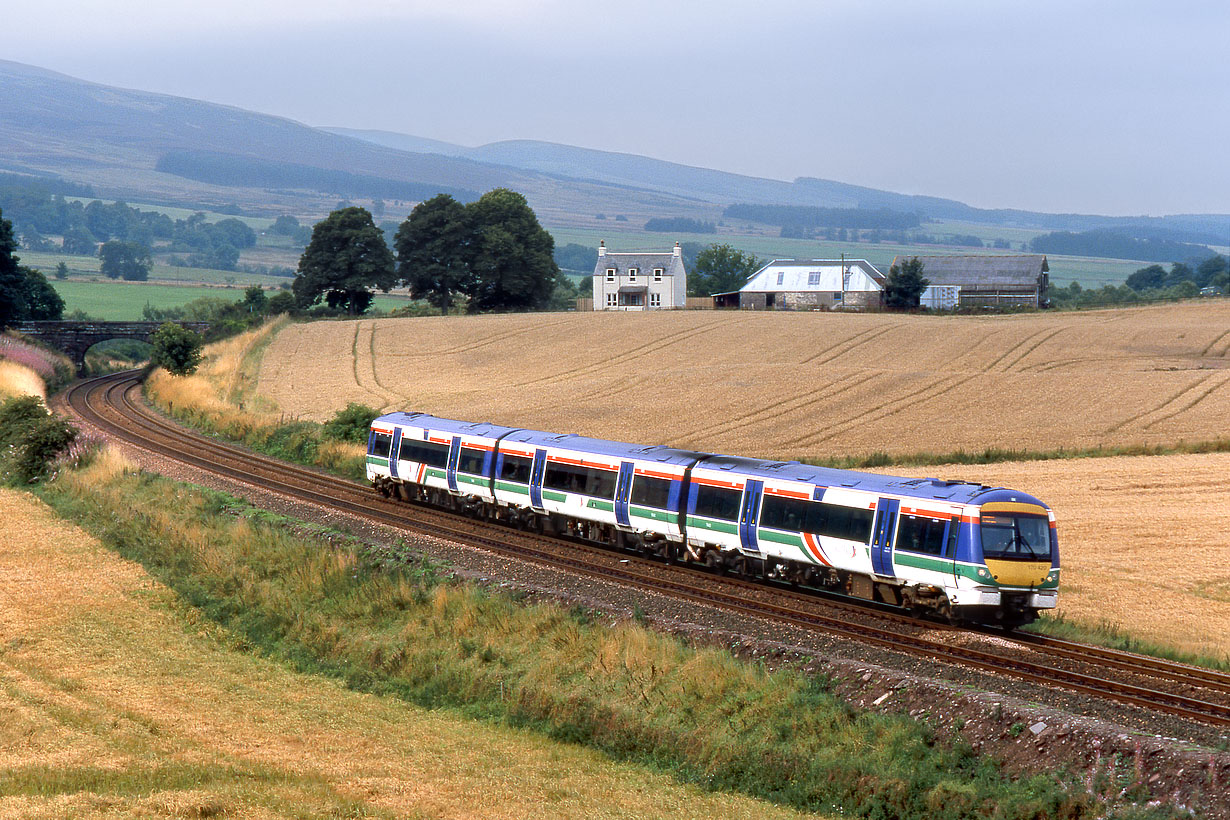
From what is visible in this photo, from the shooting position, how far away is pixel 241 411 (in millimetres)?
57969

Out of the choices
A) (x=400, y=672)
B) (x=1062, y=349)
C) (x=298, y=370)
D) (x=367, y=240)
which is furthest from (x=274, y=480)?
(x=367, y=240)

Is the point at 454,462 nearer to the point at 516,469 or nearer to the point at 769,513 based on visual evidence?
the point at 516,469

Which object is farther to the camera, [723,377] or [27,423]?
[723,377]

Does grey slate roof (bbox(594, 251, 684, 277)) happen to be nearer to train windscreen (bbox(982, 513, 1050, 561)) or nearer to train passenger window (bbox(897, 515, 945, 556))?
train passenger window (bbox(897, 515, 945, 556))

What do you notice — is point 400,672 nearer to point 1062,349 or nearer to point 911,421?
point 911,421

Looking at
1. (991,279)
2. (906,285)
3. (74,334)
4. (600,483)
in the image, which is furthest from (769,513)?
(991,279)

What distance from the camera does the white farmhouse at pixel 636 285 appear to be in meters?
127

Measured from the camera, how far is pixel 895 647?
70.2 ft

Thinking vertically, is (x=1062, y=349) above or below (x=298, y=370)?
above

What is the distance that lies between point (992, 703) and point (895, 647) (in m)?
5.15

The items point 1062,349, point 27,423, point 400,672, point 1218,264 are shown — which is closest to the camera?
point 400,672

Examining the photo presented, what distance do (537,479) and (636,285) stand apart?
95.7m

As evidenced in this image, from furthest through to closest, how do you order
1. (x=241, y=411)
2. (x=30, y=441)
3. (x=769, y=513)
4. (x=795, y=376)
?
1. (x=795, y=376)
2. (x=241, y=411)
3. (x=30, y=441)
4. (x=769, y=513)

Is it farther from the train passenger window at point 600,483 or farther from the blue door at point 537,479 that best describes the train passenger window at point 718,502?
the blue door at point 537,479
